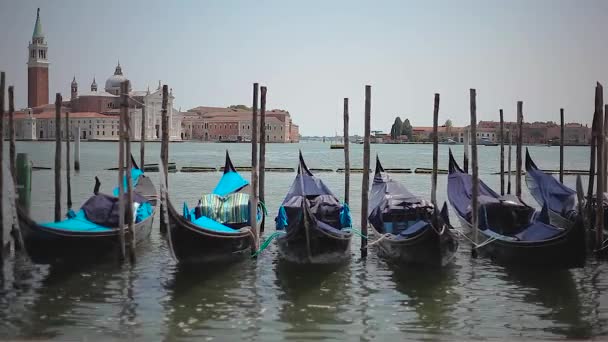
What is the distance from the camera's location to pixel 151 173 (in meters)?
21.4

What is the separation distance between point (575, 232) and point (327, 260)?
2.24 m

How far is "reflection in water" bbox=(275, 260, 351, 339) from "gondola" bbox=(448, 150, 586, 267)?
1544 mm

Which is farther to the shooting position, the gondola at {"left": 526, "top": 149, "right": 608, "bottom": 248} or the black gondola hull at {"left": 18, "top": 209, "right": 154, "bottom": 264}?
the gondola at {"left": 526, "top": 149, "right": 608, "bottom": 248}

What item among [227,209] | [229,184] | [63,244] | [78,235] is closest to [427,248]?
[227,209]

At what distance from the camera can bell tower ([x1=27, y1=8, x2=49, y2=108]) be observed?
67.4 meters

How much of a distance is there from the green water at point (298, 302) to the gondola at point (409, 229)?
16 centimetres

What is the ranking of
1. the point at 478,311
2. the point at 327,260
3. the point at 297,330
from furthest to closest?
the point at 327,260 < the point at 478,311 < the point at 297,330

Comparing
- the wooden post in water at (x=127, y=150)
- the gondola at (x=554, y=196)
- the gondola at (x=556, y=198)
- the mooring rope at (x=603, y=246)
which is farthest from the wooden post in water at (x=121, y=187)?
the gondola at (x=554, y=196)

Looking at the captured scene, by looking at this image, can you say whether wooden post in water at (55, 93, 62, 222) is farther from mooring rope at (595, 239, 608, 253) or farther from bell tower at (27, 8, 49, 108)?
bell tower at (27, 8, 49, 108)

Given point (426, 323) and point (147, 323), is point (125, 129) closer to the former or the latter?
point (147, 323)

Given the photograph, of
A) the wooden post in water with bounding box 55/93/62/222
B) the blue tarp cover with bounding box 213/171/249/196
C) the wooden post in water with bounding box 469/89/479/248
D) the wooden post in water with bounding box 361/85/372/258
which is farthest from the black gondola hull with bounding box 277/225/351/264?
the wooden post in water with bounding box 55/93/62/222

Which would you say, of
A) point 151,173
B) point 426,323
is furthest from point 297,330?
point 151,173

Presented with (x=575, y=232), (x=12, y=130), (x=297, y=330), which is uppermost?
(x=12, y=130)

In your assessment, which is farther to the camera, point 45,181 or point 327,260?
point 45,181
